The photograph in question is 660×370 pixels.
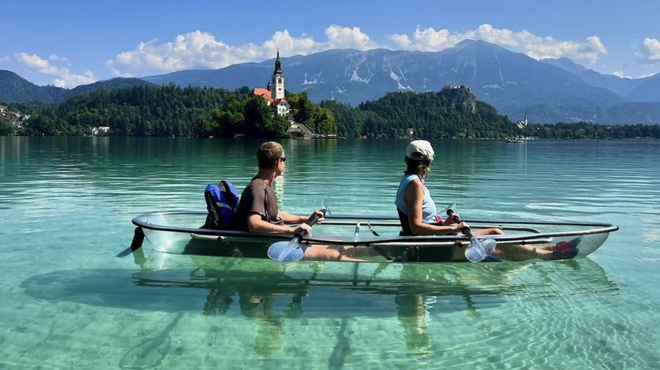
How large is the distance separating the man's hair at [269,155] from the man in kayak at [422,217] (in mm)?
1705


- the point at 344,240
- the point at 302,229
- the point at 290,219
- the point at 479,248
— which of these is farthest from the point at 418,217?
the point at 290,219

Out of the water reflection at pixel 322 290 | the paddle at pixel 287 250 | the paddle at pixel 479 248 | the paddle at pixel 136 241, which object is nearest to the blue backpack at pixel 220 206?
the water reflection at pixel 322 290

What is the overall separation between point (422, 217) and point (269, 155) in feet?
7.66

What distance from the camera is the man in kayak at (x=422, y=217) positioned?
770 centimetres

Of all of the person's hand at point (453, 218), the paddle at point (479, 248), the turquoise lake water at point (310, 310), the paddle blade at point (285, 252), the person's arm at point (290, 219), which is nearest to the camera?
the turquoise lake water at point (310, 310)

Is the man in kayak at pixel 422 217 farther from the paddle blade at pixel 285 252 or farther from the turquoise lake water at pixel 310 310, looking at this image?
the paddle blade at pixel 285 252

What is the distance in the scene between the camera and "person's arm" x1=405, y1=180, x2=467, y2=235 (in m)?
7.69

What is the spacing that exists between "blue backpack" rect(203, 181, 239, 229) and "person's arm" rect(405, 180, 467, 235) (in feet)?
8.23

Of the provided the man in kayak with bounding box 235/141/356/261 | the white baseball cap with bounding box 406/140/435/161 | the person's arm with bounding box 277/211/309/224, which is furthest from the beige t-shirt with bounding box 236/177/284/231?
the white baseball cap with bounding box 406/140/435/161

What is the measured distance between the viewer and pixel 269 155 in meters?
7.59

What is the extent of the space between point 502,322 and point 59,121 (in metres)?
211

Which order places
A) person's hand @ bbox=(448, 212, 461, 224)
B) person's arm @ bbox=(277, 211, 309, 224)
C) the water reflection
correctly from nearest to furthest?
1. the water reflection
2. person's hand @ bbox=(448, 212, 461, 224)
3. person's arm @ bbox=(277, 211, 309, 224)

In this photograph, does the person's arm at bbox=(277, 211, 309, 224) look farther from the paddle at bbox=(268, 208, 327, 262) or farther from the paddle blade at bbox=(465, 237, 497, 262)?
the paddle blade at bbox=(465, 237, 497, 262)

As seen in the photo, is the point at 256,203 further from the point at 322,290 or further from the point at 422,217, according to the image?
the point at 422,217
